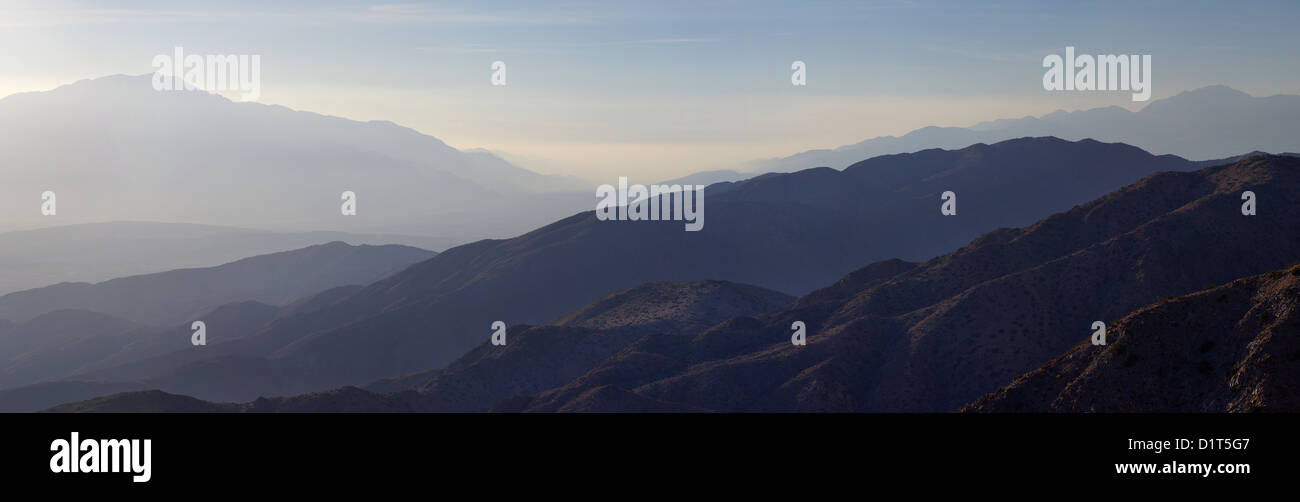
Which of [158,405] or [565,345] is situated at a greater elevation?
[565,345]

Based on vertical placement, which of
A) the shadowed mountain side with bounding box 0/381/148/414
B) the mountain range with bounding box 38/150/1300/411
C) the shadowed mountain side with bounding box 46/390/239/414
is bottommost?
the shadowed mountain side with bounding box 0/381/148/414

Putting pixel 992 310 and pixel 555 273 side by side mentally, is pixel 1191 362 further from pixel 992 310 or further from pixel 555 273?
pixel 555 273

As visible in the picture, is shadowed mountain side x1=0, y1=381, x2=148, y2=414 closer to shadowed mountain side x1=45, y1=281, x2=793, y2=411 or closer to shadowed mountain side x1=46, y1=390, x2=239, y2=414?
shadowed mountain side x1=45, y1=281, x2=793, y2=411

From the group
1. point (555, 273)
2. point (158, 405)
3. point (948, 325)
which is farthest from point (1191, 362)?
point (555, 273)

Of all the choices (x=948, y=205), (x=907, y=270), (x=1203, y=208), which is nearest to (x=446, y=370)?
(x=907, y=270)

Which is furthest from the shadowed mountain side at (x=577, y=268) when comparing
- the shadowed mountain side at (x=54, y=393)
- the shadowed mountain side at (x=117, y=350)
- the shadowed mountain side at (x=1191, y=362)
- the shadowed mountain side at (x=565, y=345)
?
the shadowed mountain side at (x=1191, y=362)

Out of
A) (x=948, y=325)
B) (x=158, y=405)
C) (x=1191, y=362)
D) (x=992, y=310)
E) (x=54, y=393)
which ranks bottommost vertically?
(x=54, y=393)

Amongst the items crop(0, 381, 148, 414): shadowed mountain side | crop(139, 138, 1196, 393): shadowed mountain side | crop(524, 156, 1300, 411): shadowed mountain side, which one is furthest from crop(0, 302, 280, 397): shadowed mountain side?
crop(524, 156, 1300, 411): shadowed mountain side
